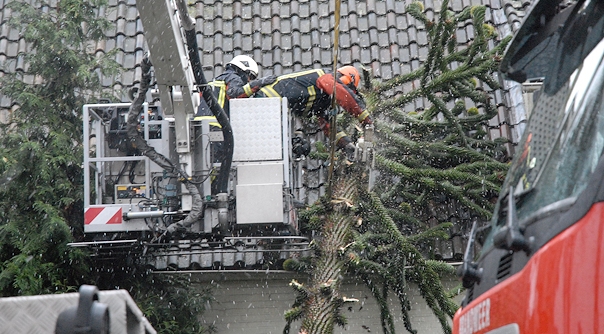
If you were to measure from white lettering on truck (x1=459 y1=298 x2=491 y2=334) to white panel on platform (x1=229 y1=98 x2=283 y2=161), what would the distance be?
4166 mm

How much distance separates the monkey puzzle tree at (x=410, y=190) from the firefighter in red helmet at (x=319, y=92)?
0.29 m

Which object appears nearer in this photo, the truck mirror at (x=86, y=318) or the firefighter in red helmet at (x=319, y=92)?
the truck mirror at (x=86, y=318)

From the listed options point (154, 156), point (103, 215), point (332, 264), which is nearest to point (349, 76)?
point (332, 264)

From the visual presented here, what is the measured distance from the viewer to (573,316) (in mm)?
2557

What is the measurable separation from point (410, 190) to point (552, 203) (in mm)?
6273

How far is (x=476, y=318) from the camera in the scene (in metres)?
3.49

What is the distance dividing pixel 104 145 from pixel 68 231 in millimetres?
1041

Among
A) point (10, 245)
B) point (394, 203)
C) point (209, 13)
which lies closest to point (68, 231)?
point (10, 245)

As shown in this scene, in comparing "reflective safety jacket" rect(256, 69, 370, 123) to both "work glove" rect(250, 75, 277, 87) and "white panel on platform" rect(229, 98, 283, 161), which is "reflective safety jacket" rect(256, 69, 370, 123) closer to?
"work glove" rect(250, 75, 277, 87)

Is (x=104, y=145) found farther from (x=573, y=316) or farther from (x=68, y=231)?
(x=573, y=316)

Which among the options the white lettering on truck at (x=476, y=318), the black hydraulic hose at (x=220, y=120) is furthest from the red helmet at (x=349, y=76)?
the white lettering on truck at (x=476, y=318)

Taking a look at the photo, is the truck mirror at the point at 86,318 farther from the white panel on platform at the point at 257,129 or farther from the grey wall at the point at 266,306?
the grey wall at the point at 266,306

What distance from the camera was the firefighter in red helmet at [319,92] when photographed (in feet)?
27.5

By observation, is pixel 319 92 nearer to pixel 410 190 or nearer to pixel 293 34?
pixel 410 190
